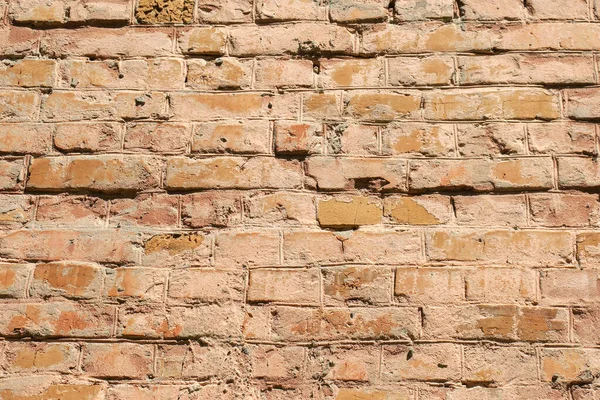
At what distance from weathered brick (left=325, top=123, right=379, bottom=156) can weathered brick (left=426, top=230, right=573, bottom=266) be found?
0.31 m

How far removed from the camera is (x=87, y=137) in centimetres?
176

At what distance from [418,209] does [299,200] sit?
336mm

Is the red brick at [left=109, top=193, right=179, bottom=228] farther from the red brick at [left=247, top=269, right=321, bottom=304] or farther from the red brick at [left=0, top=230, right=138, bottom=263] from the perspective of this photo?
the red brick at [left=247, top=269, right=321, bottom=304]

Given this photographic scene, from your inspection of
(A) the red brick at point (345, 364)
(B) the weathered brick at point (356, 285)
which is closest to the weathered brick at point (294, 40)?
(B) the weathered brick at point (356, 285)

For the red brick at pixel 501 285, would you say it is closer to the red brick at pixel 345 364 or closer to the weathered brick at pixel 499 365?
the weathered brick at pixel 499 365

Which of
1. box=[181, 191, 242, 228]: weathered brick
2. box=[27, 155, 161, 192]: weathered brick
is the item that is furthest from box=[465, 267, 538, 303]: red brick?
box=[27, 155, 161, 192]: weathered brick

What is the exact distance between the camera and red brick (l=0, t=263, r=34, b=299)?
5.40 ft

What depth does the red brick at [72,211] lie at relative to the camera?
1706 mm

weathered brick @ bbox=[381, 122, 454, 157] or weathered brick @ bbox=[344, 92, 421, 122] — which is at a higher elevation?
weathered brick @ bbox=[344, 92, 421, 122]

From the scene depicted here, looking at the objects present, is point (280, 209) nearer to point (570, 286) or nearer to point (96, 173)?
point (96, 173)

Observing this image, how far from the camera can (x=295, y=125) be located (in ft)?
5.72

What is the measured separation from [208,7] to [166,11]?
132 mm

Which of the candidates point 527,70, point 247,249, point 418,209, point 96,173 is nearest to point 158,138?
point 96,173

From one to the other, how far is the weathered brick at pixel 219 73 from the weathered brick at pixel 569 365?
44.6 inches
